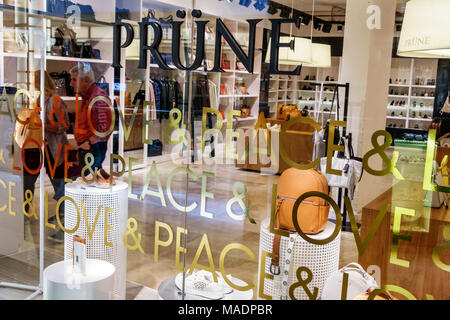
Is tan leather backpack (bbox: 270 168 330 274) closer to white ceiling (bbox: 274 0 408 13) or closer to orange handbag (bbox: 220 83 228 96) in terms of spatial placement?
orange handbag (bbox: 220 83 228 96)

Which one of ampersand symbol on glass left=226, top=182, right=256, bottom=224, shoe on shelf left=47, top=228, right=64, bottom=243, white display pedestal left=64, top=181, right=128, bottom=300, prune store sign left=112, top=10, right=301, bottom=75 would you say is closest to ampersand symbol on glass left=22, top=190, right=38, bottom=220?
shoe on shelf left=47, top=228, right=64, bottom=243

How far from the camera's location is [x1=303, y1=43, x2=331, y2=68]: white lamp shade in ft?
7.26

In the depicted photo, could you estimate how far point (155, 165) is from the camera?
287 cm

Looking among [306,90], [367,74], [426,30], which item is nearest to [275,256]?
[306,90]

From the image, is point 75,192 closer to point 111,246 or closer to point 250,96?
point 111,246

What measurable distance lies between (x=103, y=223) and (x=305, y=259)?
1.36 meters

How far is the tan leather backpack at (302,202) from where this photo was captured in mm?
2246

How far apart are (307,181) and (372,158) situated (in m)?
0.32

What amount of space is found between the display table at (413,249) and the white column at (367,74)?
0.30 ft

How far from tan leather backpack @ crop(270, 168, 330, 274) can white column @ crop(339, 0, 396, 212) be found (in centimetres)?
17

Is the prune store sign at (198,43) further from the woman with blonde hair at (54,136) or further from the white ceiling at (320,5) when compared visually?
the woman with blonde hair at (54,136)

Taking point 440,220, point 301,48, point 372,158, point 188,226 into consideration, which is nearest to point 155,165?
point 188,226

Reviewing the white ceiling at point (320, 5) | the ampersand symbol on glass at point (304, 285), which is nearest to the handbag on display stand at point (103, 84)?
the white ceiling at point (320, 5)

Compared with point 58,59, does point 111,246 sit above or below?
below
